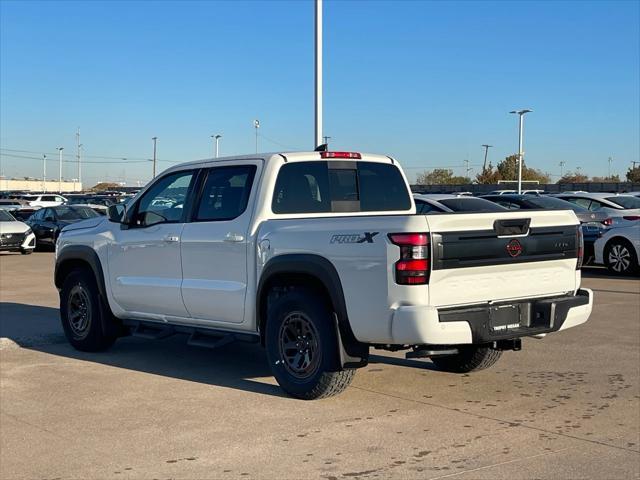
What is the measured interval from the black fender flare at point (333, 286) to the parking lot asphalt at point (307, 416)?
0.43 m

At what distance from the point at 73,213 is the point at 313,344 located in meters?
22.3

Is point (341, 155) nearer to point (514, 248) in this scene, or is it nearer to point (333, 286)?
point (333, 286)

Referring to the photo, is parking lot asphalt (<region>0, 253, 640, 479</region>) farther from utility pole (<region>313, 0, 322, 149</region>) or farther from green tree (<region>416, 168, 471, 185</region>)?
green tree (<region>416, 168, 471, 185</region>)

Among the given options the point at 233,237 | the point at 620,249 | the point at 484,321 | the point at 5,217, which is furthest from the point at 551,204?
the point at 5,217

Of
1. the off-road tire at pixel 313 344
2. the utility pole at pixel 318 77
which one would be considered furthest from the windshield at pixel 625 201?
the off-road tire at pixel 313 344

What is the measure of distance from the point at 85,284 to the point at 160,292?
4.55 feet

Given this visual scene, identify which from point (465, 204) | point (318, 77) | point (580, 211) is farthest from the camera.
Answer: point (580, 211)

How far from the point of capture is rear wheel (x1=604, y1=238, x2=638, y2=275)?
17062 millimetres

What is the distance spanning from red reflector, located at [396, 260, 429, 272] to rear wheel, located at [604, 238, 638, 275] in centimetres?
1208

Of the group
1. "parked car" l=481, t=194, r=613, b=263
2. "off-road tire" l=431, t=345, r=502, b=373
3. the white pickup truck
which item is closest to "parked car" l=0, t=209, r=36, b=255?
"parked car" l=481, t=194, r=613, b=263

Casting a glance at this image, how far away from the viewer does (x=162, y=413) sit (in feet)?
21.8

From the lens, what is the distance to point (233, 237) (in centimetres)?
746

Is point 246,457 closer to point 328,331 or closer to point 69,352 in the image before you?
point 328,331

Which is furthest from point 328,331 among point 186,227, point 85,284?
point 85,284
